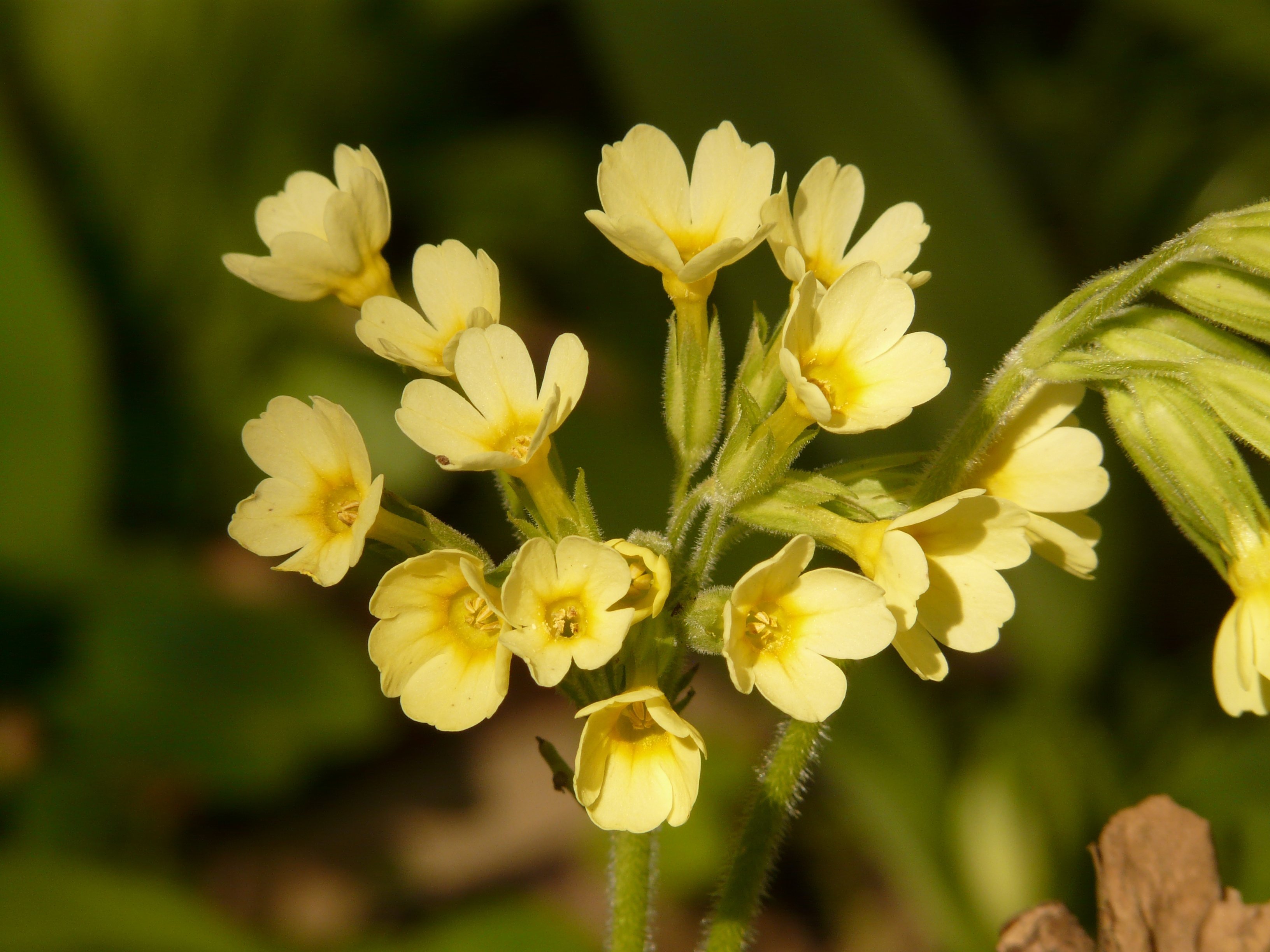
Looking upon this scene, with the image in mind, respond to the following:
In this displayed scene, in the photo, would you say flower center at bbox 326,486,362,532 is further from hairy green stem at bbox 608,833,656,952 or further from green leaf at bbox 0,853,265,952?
green leaf at bbox 0,853,265,952

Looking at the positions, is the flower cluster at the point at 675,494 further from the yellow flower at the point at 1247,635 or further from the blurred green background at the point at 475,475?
the blurred green background at the point at 475,475

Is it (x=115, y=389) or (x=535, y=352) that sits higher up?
(x=535, y=352)

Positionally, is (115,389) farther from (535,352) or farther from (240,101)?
(535,352)

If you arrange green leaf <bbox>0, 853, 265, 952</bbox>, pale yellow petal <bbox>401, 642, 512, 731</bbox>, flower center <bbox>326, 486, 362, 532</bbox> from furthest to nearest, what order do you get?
green leaf <bbox>0, 853, 265, 952</bbox> < flower center <bbox>326, 486, 362, 532</bbox> < pale yellow petal <bbox>401, 642, 512, 731</bbox>

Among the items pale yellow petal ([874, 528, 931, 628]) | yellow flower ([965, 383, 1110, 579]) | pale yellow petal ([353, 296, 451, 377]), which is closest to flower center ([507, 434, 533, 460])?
pale yellow petal ([353, 296, 451, 377])

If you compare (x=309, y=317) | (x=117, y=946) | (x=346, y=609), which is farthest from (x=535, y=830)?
(x=309, y=317)

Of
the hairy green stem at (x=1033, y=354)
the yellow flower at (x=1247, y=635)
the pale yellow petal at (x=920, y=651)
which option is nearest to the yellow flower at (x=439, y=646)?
the pale yellow petal at (x=920, y=651)

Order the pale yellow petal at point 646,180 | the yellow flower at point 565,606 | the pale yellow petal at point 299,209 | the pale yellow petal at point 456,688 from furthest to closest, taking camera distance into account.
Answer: the pale yellow petal at point 299,209 < the pale yellow petal at point 646,180 < the pale yellow petal at point 456,688 < the yellow flower at point 565,606
